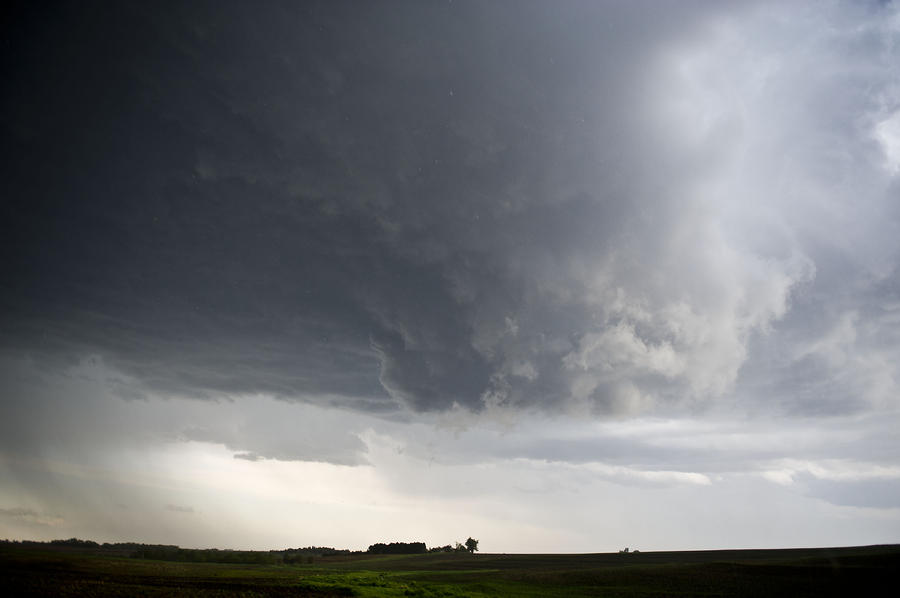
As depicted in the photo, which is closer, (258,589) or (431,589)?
(258,589)

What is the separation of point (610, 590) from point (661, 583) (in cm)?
1163

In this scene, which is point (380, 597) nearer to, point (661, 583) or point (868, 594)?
point (661, 583)

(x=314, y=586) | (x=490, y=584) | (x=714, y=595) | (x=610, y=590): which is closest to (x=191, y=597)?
(x=314, y=586)

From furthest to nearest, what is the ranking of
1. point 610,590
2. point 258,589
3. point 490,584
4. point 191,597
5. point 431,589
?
point 490,584 < point 610,590 < point 431,589 < point 258,589 < point 191,597

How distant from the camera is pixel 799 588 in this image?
73312 mm

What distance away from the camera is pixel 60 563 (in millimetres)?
82438

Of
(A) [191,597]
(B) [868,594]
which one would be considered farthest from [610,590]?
(A) [191,597]

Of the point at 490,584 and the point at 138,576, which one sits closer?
the point at 138,576

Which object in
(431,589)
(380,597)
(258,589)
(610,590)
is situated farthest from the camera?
(610,590)

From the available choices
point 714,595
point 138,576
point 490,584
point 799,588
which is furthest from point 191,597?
point 799,588

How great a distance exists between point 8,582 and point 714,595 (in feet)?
284

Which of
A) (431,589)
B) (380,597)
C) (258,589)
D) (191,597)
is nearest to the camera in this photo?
(191,597)

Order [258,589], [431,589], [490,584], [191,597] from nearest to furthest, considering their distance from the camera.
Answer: [191,597]
[258,589]
[431,589]
[490,584]

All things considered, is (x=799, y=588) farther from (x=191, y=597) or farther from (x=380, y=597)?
(x=191, y=597)
